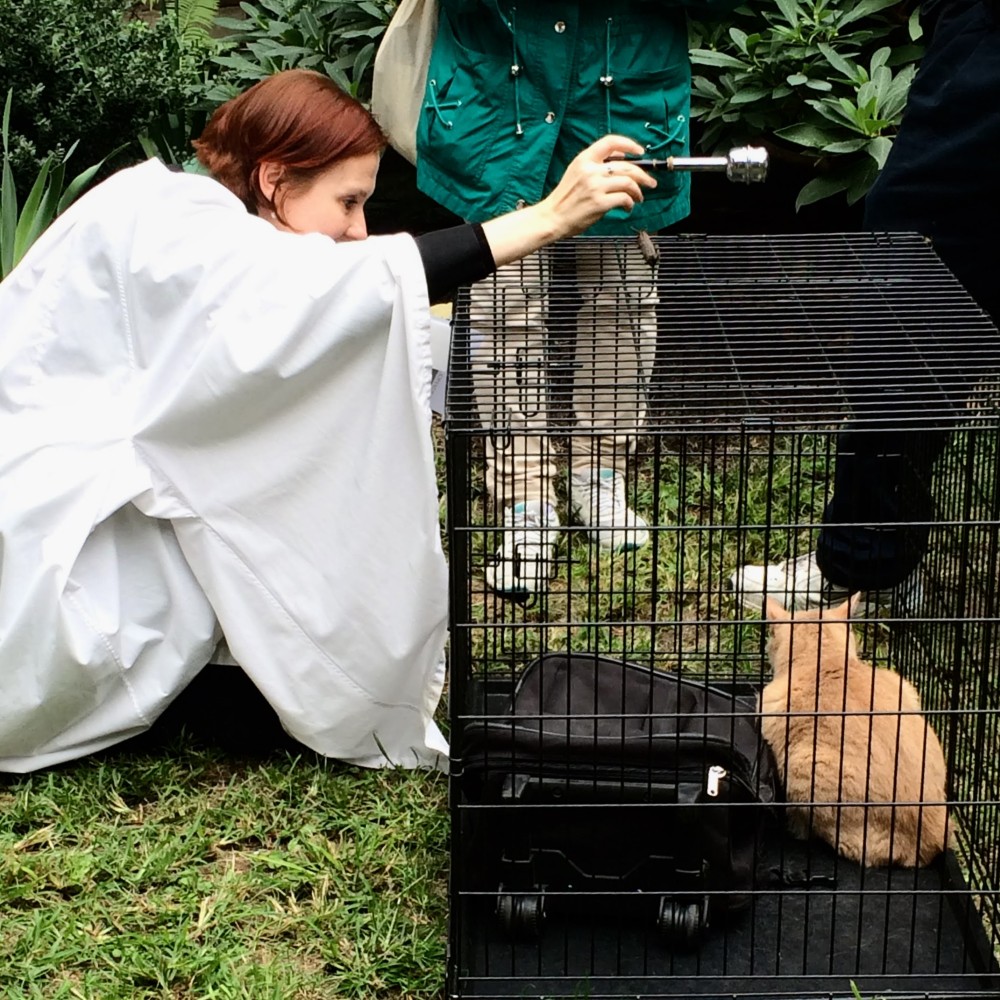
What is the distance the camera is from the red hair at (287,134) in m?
3.10

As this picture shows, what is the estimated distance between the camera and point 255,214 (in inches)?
126

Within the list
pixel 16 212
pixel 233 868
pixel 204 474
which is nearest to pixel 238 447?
pixel 204 474

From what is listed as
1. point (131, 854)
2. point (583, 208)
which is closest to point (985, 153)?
point (583, 208)

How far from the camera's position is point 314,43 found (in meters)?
5.45

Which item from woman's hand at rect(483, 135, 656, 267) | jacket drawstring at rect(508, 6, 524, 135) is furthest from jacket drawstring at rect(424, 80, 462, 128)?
woman's hand at rect(483, 135, 656, 267)

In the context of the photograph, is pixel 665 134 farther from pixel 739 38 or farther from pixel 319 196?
pixel 739 38

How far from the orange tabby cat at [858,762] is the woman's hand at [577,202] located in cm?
77

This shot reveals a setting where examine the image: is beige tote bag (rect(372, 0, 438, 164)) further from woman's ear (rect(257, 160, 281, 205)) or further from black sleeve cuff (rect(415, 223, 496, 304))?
black sleeve cuff (rect(415, 223, 496, 304))

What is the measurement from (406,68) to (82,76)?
1.44 metres

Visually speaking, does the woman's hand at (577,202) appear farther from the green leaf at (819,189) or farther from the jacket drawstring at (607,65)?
the green leaf at (819,189)

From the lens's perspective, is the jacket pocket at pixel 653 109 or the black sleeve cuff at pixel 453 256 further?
the jacket pocket at pixel 653 109

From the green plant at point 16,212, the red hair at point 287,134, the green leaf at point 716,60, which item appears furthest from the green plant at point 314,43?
the red hair at point 287,134

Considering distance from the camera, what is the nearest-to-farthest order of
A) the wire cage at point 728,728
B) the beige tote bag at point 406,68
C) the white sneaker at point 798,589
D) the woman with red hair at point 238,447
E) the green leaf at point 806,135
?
the wire cage at point 728,728 < the woman with red hair at point 238,447 < the white sneaker at point 798,589 < the beige tote bag at point 406,68 < the green leaf at point 806,135

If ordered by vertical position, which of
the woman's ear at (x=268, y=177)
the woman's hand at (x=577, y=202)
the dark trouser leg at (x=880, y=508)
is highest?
the woman's ear at (x=268, y=177)
